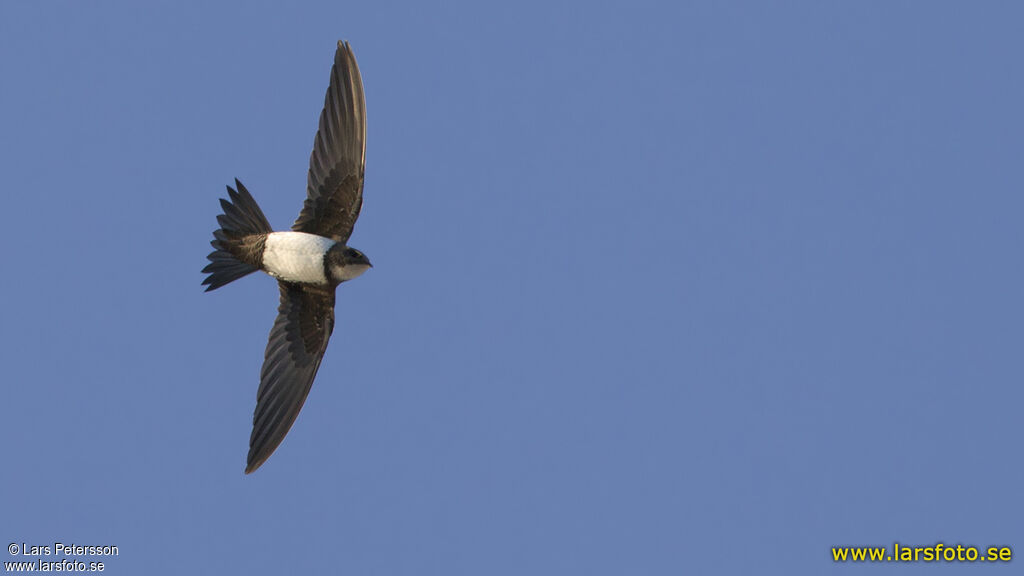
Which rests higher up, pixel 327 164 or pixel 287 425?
pixel 327 164

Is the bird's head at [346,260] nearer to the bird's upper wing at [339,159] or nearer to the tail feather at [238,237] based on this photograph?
the bird's upper wing at [339,159]

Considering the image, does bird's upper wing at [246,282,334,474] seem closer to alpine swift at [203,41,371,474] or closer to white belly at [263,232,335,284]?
alpine swift at [203,41,371,474]

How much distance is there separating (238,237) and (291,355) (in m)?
1.05

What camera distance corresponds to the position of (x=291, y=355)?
9.30 metres

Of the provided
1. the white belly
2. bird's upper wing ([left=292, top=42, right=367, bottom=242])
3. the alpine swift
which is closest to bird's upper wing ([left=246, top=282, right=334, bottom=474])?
the alpine swift

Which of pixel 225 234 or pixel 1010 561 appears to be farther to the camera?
pixel 225 234

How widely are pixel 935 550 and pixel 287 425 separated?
4829 mm

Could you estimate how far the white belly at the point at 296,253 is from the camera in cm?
880

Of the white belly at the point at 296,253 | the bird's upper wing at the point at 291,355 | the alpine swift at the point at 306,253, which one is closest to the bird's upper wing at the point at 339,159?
the alpine swift at the point at 306,253

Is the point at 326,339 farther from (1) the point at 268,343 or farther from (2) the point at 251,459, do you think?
(2) the point at 251,459

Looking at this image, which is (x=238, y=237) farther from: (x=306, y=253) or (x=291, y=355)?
(x=291, y=355)

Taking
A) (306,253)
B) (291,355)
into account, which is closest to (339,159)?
(306,253)

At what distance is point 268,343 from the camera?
9211 mm

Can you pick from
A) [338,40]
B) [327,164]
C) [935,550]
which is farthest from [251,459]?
[935,550]
